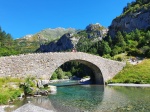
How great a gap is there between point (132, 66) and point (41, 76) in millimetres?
24063

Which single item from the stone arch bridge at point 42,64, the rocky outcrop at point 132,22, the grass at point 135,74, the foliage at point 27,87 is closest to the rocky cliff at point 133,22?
the rocky outcrop at point 132,22

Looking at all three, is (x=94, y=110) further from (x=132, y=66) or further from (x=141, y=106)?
(x=132, y=66)

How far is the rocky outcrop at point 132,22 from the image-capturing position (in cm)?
10909

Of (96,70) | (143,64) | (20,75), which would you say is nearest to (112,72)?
(96,70)

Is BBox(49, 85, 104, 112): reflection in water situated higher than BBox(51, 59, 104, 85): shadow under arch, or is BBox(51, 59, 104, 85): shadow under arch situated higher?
BBox(51, 59, 104, 85): shadow under arch

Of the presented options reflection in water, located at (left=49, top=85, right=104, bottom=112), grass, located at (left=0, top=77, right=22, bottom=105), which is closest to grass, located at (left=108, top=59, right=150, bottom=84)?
→ reflection in water, located at (left=49, top=85, right=104, bottom=112)

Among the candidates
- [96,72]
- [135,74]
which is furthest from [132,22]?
[135,74]

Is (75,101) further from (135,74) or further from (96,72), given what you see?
(96,72)

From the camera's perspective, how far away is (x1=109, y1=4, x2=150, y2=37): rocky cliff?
358 feet

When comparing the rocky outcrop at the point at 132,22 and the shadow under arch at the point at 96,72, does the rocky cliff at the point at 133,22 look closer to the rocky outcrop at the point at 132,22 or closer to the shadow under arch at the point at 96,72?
the rocky outcrop at the point at 132,22

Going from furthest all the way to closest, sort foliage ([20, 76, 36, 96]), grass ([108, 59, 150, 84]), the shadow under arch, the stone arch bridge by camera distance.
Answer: the shadow under arch → grass ([108, 59, 150, 84]) → the stone arch bridge → foliage ([20, 76, 36, 96])

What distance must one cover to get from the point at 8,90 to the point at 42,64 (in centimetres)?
1034

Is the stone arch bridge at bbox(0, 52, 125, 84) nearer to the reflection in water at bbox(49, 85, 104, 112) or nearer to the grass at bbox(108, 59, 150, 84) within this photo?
the grass at bbox(108, 59, 150, 84)

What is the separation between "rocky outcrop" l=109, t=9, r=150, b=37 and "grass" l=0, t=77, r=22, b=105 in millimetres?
79736
